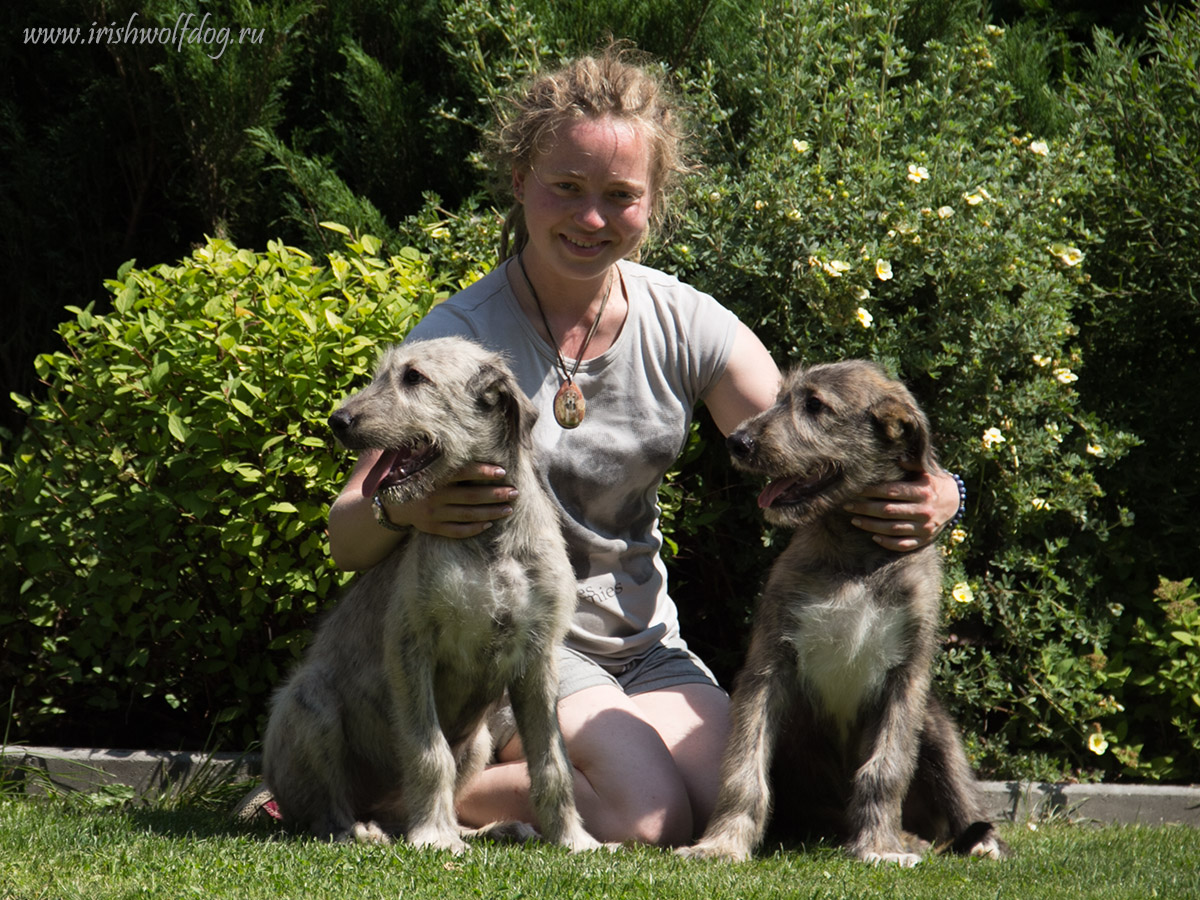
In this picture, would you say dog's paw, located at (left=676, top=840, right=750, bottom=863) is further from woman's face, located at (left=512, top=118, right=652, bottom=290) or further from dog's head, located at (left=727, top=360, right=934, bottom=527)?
woman's face, located at (left=512, top=118, right=652, bottom=290)

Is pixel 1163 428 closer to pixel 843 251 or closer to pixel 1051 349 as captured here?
pixel 1051 349

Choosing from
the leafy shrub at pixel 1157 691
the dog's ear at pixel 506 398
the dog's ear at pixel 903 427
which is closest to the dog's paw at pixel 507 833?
the dog's ear at pixel 506 398

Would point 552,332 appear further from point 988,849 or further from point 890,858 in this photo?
point 988,849

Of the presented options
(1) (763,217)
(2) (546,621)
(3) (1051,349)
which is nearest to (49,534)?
(2) (546,621)

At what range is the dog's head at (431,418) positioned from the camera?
153 inches

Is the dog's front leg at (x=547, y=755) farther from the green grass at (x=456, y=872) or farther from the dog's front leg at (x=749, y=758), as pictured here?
the dog's front leg at (x=749, y=758)

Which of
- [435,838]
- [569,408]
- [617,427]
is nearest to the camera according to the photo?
[435,838]

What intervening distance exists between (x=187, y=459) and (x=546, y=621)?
2.14m

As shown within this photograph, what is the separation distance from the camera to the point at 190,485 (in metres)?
5.30

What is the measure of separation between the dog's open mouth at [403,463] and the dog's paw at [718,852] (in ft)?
5.15

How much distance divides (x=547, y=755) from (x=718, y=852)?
2.14ft

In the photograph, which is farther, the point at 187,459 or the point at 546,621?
the point at 187,459

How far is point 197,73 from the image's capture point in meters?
6.82

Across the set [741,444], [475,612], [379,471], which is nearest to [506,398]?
[379,471]
